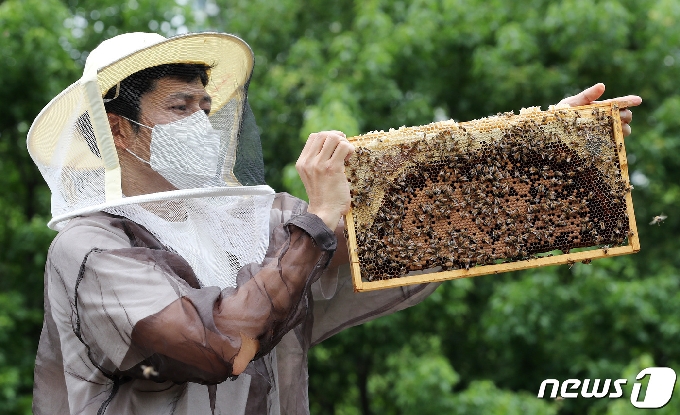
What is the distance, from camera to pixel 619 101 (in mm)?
2877

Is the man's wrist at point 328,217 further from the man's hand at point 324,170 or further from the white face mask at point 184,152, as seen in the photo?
the white face mask at point 184,152

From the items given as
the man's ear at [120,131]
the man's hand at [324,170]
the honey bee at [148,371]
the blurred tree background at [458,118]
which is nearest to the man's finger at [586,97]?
the man's hand at [324,170]

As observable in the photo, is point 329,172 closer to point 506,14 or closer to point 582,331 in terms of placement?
point 582,331

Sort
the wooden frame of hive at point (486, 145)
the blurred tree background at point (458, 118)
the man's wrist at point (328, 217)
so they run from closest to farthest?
the man's wrist at point (328, 217) < the wooden frame of hive at point (486, 145) < the blurred tree background at point (458, 118)

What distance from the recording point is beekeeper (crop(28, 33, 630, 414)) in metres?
2.19

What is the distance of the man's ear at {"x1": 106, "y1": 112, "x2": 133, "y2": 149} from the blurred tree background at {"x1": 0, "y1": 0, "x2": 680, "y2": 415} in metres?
4.50

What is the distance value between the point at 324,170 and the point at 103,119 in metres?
0.70

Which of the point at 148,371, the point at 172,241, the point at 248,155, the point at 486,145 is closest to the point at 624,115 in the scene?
the point at 486,145

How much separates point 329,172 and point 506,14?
761 cm

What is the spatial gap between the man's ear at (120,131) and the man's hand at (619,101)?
1646 millimetres

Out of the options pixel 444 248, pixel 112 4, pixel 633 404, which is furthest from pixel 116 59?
pixel 112 4

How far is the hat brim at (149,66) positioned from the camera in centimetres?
246

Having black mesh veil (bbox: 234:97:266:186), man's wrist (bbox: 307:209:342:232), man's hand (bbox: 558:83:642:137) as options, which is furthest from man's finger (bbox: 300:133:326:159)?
man's hand (bbox: 558:83:642:137)

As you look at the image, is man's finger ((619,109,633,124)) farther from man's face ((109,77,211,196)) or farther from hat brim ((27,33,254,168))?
man's face ((109,77,211,196))
